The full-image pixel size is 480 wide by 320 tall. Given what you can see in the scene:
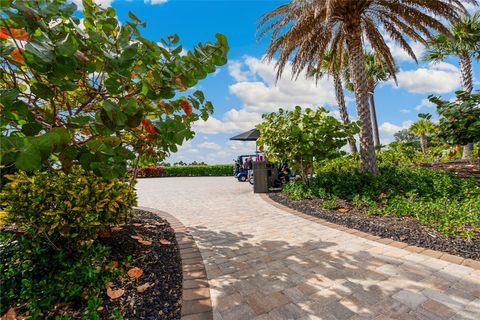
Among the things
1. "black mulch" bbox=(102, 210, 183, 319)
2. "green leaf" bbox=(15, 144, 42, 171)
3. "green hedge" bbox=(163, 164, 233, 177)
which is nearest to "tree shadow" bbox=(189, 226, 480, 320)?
"black mulch" bbox=(102, 210, 183, 319)

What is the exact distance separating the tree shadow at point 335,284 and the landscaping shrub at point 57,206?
1380mm

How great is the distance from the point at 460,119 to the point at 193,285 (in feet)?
24.5

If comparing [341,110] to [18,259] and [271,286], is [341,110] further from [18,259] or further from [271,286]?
[18,259]

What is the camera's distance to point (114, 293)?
2307 mm

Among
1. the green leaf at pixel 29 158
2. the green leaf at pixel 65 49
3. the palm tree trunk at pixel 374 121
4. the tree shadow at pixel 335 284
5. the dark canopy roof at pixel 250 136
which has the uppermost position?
the palm tree trunk at pixel 374 121

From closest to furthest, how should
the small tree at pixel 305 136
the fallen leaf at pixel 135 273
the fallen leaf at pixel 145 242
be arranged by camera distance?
the fallen leaf at pixel 135 273 → the fallen leaf at pixel 145 242 → the small tree at pixel 305 136

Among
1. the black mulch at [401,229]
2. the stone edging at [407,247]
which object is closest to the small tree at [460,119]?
the black mulch at [401,229]

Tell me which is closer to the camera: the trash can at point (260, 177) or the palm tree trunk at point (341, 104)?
the trash can at point (260, 177)

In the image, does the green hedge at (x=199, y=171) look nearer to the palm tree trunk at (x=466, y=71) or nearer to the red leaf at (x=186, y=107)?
the palm tree trunk at (x=466, y=71)

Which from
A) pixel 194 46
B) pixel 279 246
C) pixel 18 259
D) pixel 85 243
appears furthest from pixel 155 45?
pixel 279 246

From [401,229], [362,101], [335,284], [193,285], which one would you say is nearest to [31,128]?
[193,285]

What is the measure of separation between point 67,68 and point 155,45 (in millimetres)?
601

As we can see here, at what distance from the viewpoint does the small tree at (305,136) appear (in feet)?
22.2

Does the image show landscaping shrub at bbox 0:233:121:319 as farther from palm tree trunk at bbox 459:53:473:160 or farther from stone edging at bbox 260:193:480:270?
palm tree trunk at bbox 459:53:473:160
